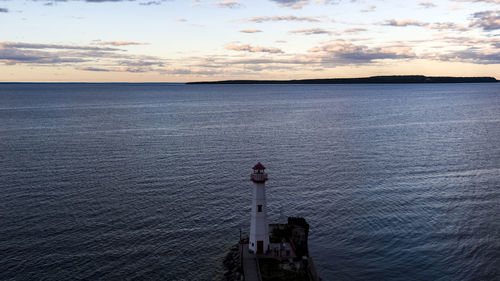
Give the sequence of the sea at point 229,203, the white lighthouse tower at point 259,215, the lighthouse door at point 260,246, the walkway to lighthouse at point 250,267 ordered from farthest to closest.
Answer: the sea at point 229,203 → the lighthouse door at point 260,246 → the white lighthouse tower at point 259,215 → the walkway to lighthouse at point 250,267

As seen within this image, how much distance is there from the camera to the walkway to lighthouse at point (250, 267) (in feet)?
104

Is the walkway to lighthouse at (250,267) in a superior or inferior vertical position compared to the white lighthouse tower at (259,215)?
inferior

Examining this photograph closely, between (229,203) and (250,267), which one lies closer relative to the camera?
(250,267)

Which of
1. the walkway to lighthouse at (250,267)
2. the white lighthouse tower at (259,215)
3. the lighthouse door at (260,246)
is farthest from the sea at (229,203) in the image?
the white lighthouse tower at (259,215)

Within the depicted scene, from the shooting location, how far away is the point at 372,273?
34.3m

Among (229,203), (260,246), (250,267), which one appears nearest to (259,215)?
(260,246)

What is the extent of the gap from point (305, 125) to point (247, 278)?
8958 centimetres

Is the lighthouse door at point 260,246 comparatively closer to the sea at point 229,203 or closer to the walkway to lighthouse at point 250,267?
the walkway to lighthouse at point 250,267

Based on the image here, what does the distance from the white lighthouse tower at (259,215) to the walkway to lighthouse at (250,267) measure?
617 mm

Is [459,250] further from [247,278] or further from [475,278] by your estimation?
[247,278]

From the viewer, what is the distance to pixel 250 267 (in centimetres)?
3316

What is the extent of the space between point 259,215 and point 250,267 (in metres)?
4.27

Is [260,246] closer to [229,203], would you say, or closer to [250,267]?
[250,267]

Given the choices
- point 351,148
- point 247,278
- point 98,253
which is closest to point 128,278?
point 98,253
